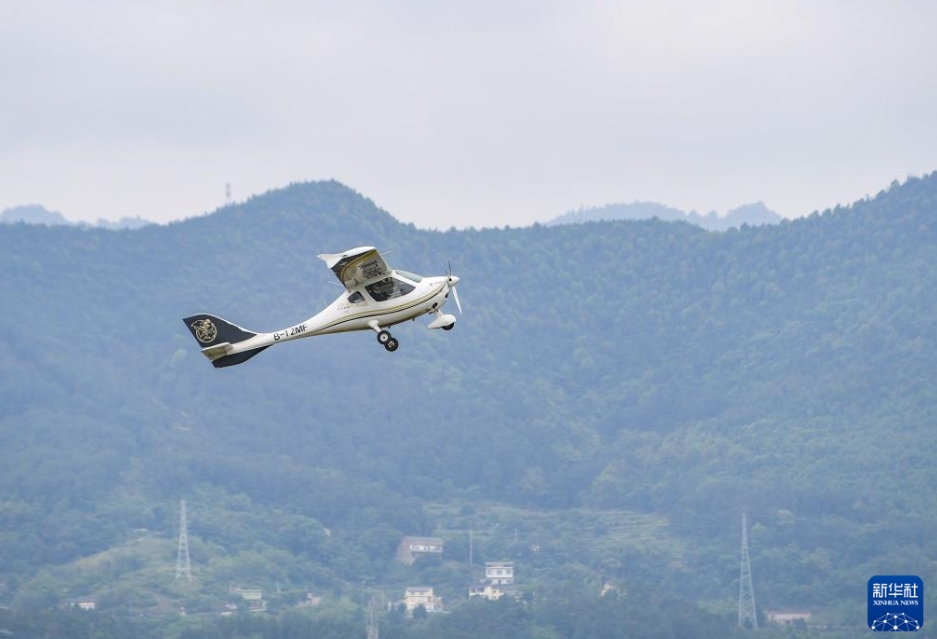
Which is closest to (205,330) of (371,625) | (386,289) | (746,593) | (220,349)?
(220,349)

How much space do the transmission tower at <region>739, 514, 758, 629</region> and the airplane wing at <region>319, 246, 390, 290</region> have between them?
103158 mm

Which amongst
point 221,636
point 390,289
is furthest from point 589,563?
point 390,289

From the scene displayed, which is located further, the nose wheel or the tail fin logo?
the tail fin logo

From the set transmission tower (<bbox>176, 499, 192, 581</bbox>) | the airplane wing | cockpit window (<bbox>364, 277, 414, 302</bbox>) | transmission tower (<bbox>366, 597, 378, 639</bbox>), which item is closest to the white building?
transmission tower (<bbox>366, 597, 378, 639</bbox>)

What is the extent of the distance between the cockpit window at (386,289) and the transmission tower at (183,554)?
115931 mm

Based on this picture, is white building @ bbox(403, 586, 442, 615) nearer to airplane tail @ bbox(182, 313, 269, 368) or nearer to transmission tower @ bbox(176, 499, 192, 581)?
transmission tower @ bbox(176, 499, 192, 581)

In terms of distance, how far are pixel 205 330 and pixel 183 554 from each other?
122 meters

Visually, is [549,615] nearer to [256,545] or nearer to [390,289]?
[256,545]

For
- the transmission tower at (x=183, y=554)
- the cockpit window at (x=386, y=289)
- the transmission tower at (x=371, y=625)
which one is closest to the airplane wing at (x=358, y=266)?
the cockpit window at (x=386, y=289)

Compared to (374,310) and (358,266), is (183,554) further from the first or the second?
(358,266)

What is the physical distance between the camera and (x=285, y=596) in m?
175

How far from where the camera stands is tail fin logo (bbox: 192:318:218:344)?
6388 centimetres

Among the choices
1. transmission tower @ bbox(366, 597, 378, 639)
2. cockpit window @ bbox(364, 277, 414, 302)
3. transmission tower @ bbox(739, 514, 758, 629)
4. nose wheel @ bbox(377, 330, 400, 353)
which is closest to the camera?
nose wheel @ bbox(377, 330, 400, 353)

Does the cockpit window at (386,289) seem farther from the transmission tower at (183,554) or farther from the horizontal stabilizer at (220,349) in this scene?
the transmission tower at (183,554)
